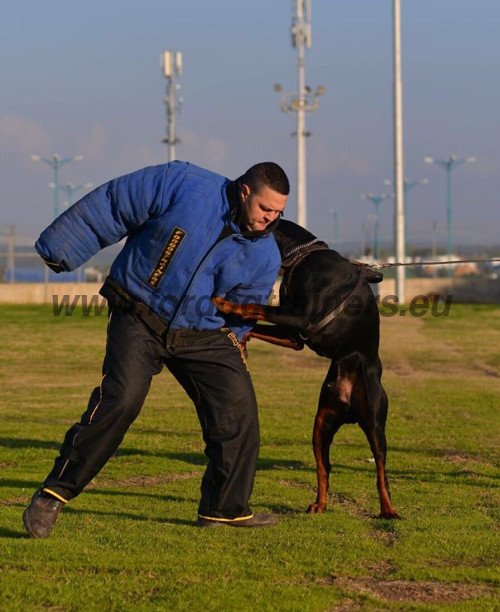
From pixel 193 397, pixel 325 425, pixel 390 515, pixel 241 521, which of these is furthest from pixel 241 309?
pixel 390 515

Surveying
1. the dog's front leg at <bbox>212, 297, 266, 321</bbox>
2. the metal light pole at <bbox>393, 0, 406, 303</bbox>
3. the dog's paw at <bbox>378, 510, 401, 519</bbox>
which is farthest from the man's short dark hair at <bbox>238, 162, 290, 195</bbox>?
the metal light pole at <bbox>393, 0, 406, 303</bbox>

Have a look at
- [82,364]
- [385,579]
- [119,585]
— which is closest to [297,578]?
[385,579]

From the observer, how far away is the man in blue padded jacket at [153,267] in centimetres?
611

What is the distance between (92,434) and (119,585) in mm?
1125

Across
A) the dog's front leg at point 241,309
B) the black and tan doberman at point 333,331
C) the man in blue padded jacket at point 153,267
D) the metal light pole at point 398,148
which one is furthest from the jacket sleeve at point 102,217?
the metal light pole at point 398,148

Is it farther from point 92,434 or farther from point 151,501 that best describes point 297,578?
point 151,501

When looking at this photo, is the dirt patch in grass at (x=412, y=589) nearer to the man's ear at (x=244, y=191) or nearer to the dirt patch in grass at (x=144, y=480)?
the man's ear at (x=244, y=191)

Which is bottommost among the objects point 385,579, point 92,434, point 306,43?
point 385,579

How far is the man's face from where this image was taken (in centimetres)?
620

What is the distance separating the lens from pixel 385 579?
5520mm

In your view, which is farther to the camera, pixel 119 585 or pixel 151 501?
pixel 151 501

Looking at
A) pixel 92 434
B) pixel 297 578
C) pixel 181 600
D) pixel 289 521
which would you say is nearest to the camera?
pixel 181 600

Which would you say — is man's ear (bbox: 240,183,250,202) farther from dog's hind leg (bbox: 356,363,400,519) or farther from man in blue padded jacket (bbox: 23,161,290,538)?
dog's hind leg (bbox: 356,363,400,519)

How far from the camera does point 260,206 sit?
20.4 ft
